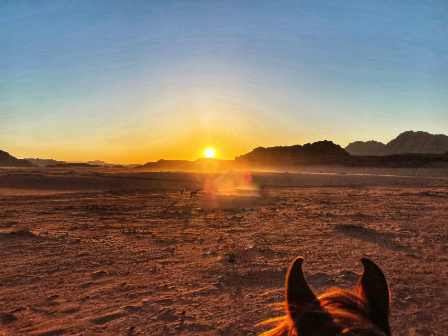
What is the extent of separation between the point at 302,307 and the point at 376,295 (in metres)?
0.31

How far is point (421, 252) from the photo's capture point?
6289mm

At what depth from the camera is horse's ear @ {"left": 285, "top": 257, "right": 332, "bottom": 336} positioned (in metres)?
0.89

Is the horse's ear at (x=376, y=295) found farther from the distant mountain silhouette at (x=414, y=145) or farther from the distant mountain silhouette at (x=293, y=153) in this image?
the distant mountain silhouette at (x=414, y=145)

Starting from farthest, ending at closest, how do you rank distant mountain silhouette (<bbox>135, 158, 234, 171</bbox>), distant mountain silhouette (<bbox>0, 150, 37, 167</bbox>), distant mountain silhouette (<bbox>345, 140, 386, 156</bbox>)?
distant mountain silhouette (<bbox>345, 140, 386, 156</bbox>) < distant mountain silhouette (<bbox>0, 150, 37, 167</bbox>) < distant mountain silhouette (<bbox>135, 158, 234, 171</bbox>)

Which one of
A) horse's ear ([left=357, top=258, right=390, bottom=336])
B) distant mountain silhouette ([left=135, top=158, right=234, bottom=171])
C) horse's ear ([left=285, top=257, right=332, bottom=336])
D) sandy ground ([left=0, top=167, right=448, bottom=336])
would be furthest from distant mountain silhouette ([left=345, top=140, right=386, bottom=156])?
horse's ear ([left=285, top=257, right=332, bottom=336])

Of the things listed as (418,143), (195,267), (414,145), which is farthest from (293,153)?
(195,267)

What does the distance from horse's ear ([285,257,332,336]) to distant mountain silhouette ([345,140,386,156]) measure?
16676 cm

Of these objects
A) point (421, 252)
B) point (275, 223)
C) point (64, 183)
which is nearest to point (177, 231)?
point (275, 223)

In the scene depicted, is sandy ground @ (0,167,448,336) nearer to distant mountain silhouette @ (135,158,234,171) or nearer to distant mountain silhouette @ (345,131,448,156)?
distant mountain silhouette @ (135,158,234,171)

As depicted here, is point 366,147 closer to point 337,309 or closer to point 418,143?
point 418,143

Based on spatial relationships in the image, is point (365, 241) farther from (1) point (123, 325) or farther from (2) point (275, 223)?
(1) point (123, 325)

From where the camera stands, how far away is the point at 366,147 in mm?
165500

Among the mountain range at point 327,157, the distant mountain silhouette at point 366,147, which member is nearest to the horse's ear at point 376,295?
the mountain range at point 327,157

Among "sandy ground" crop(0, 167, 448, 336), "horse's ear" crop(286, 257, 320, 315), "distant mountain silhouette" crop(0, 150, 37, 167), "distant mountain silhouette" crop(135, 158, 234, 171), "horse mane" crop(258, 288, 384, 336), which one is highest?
"distant mountain silhouette" crop(0, 150, 37, 167)
